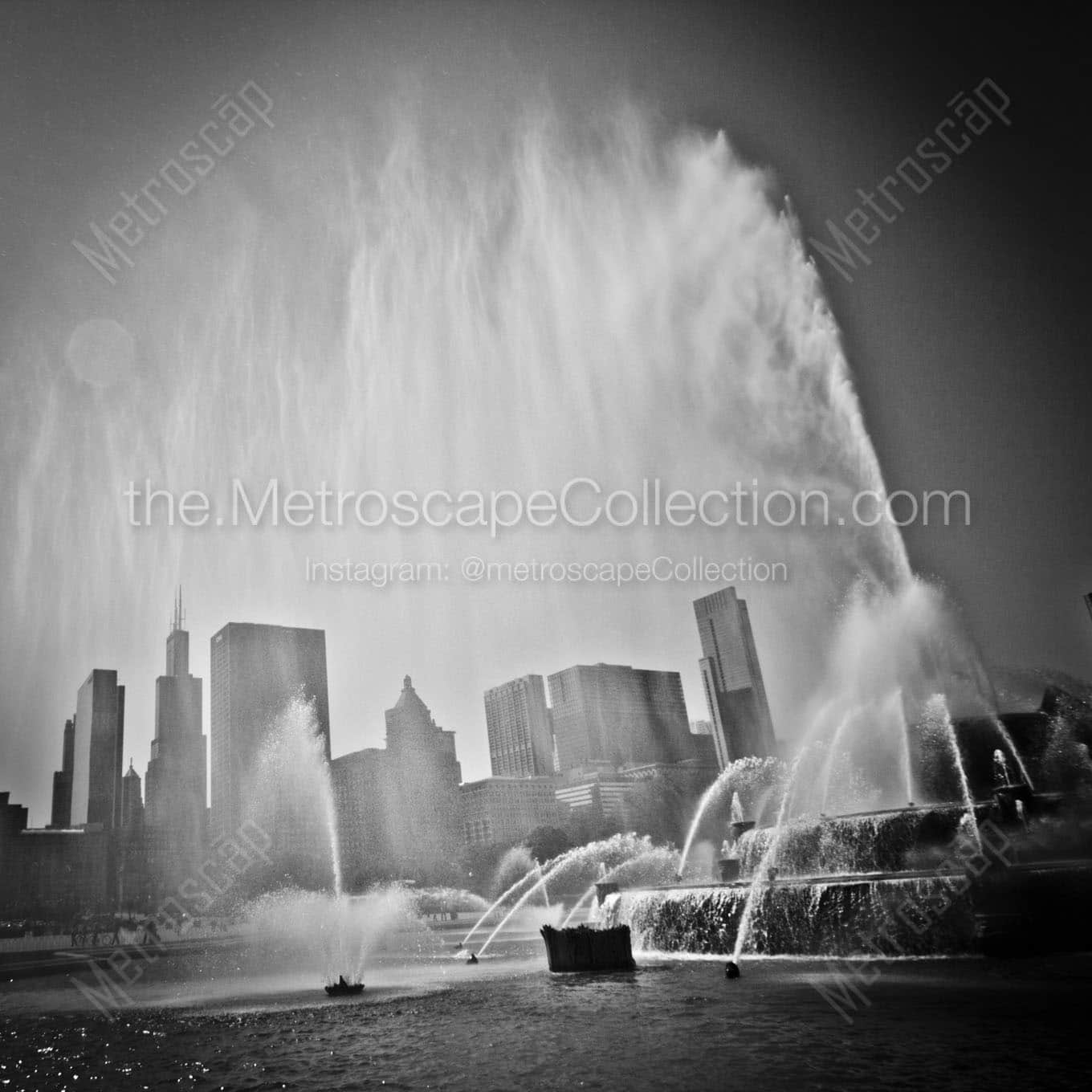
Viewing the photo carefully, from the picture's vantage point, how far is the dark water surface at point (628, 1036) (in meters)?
18.0

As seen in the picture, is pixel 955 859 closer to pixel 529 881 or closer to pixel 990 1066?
pixel 990 1066

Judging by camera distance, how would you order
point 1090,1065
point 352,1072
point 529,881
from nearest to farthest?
point 1090,1065
point 352,1072
point 529,881

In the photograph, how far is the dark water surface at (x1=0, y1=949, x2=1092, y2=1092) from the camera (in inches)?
709

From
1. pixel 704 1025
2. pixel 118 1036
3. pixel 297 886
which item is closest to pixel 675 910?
pixel 704 1025

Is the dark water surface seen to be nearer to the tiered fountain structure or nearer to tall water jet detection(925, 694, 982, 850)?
the tiered fountain structure

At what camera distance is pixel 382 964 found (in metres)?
57.6

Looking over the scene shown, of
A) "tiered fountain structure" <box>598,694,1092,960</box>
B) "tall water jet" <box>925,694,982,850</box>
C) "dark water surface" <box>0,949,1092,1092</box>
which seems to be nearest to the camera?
"dark water surface" <box>0,949,1092,1092</box>

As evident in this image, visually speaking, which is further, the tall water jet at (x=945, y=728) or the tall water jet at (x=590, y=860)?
the tall water jet at (x=590, y=860)

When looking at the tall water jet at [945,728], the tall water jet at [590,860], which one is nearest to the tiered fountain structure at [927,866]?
the tall water jet at [945,728]

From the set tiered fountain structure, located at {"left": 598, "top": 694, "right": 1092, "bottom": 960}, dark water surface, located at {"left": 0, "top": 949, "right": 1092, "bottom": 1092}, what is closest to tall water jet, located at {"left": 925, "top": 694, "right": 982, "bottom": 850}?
tiered fountain structure, located at {"left": 598, "top": 694, "right": 1092, "bottom": 960}

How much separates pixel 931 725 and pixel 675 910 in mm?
26945

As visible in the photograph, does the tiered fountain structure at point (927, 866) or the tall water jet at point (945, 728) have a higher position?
the tall water jet at point (945, 728)

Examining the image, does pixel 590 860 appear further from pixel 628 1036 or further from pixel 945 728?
pixel 628 1036

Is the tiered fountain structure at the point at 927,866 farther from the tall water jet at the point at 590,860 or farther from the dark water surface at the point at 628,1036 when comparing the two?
the tall water jet at the point at 590,860
